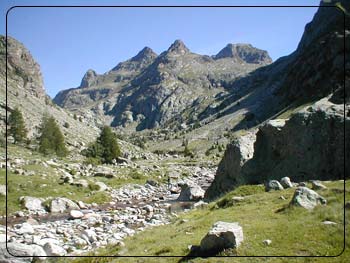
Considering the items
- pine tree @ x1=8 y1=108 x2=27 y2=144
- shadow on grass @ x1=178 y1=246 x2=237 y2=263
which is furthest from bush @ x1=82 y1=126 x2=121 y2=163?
shadow on grass @ x1=178 y1=246 x2=237 y2=263

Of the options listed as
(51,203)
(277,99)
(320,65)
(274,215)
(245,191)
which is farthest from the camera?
(277,99)

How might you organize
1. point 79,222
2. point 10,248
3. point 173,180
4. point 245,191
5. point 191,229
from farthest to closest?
point 173,180 → point 79,222 → point 245,191 → point 191,229 → point 10,248

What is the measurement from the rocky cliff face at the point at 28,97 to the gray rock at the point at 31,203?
195 feet

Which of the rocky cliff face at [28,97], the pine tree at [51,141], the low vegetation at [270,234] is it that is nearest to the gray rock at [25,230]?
the low vegetation at [270,234]

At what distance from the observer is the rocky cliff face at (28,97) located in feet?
360

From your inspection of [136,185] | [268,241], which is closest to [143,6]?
[268,241]

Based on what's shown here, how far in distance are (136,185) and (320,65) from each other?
132 meters

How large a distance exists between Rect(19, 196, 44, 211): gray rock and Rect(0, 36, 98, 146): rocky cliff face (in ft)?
195

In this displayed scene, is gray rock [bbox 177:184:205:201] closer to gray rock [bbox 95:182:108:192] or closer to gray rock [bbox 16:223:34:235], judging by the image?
gray rock [bbox 95:182:108:192]

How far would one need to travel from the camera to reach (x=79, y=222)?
31.7 metres

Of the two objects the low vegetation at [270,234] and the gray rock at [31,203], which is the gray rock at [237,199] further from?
the gray rock at [31,203]

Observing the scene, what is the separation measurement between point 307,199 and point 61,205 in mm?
28314

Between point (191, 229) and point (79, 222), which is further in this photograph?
point (79, 222)

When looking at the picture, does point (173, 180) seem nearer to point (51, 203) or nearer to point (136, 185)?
point (136, 185)
